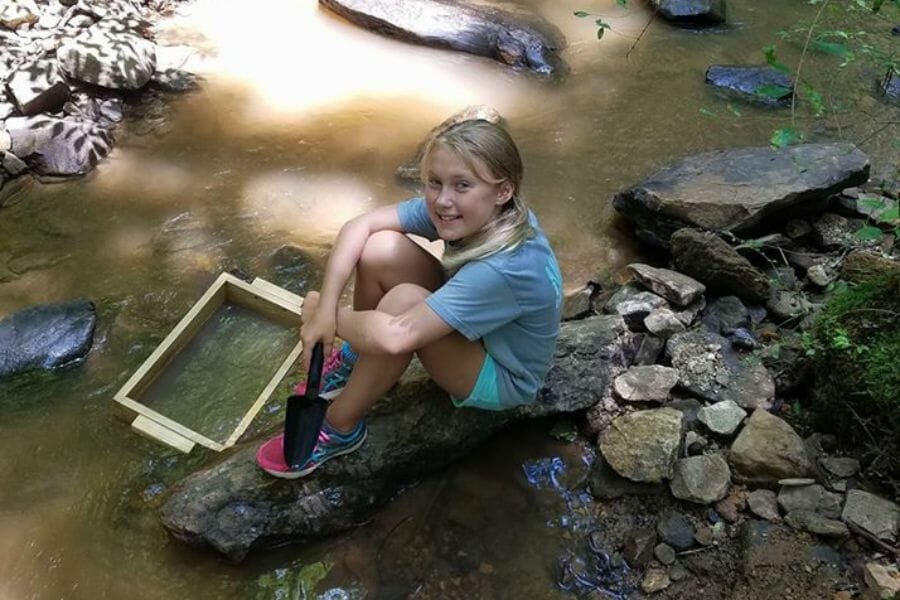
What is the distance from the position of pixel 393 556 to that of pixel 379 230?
96cm

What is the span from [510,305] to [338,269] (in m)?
0.52

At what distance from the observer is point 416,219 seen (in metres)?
2.30

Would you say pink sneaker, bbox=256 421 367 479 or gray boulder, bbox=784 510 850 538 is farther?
pink sneaker, bbox=256 421 367 479

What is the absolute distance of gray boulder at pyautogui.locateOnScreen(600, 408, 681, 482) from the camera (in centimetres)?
236

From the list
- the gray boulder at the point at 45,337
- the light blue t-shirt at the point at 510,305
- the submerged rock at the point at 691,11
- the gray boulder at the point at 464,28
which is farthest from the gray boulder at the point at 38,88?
the submerged rock at the point at 691,11

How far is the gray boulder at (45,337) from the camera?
285cm

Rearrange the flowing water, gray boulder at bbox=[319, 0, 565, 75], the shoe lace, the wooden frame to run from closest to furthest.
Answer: the flowing water, the shoe lace, the wooden frame, gray boulder at bbox=[319, 0, 565, 75]

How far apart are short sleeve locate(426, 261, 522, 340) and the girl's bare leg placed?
9 centimetres

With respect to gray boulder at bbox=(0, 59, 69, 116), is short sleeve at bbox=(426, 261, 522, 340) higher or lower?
higher

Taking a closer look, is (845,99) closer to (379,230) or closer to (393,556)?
(379,230)

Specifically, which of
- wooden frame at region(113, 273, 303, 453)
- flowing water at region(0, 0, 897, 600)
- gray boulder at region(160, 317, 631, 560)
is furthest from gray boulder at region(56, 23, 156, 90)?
gray boulder at region(160, 317, 631, 560)

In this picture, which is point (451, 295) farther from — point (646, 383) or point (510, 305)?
point (646, 383)

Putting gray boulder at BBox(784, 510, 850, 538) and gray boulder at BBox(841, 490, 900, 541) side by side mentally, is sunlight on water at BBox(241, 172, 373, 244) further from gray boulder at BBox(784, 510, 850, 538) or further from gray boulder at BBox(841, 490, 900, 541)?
gray boulder at BBox(841, 490, 900, 541)

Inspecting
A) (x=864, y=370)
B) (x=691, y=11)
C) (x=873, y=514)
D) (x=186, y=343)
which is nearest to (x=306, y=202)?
(x=186, y=343)
